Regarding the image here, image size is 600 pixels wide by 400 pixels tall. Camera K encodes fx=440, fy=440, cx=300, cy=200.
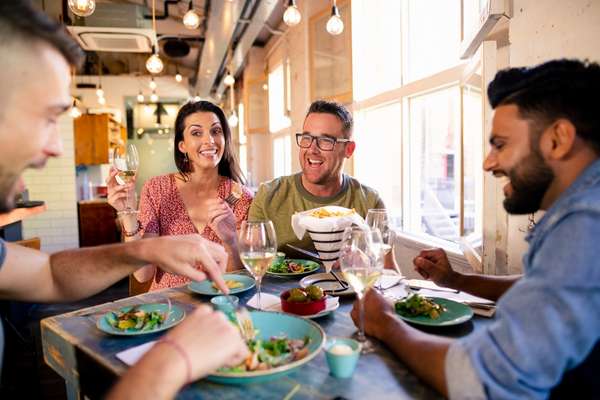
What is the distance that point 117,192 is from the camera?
217 centimetres

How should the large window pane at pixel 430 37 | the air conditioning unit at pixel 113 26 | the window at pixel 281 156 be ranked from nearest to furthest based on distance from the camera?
1. the large window pane at pixel 430 37
2. the air conditioning unit at pixel 113 26
3. the window at pixel 281 156

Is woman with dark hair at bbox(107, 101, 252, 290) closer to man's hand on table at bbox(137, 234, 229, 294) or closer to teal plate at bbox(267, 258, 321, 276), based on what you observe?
teal plate at bbox(267, 258, 321, 276)

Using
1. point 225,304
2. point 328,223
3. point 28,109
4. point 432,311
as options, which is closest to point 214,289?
point 225,304

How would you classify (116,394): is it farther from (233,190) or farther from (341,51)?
(341,51)

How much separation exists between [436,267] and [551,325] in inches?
30.9

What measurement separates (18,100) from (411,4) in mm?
3431

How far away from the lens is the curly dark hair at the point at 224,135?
2.66 metres

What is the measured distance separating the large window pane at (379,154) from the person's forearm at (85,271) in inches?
124

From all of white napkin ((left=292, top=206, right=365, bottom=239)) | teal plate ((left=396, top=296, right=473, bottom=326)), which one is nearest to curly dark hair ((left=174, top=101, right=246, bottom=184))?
white napkin ((left=292, top=206, right=365, bottom=239))

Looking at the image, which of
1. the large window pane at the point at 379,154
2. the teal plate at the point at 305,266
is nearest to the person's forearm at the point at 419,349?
the teal plate at the point at 305,266

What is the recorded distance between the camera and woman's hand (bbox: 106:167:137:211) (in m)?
2.17

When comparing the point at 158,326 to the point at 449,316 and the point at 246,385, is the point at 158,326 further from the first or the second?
the point at 449,316

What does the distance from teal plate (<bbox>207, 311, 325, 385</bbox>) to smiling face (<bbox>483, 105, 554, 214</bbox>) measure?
0.57 m

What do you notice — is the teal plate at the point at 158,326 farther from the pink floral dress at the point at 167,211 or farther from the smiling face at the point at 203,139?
the smiling face at the point at 203,139
